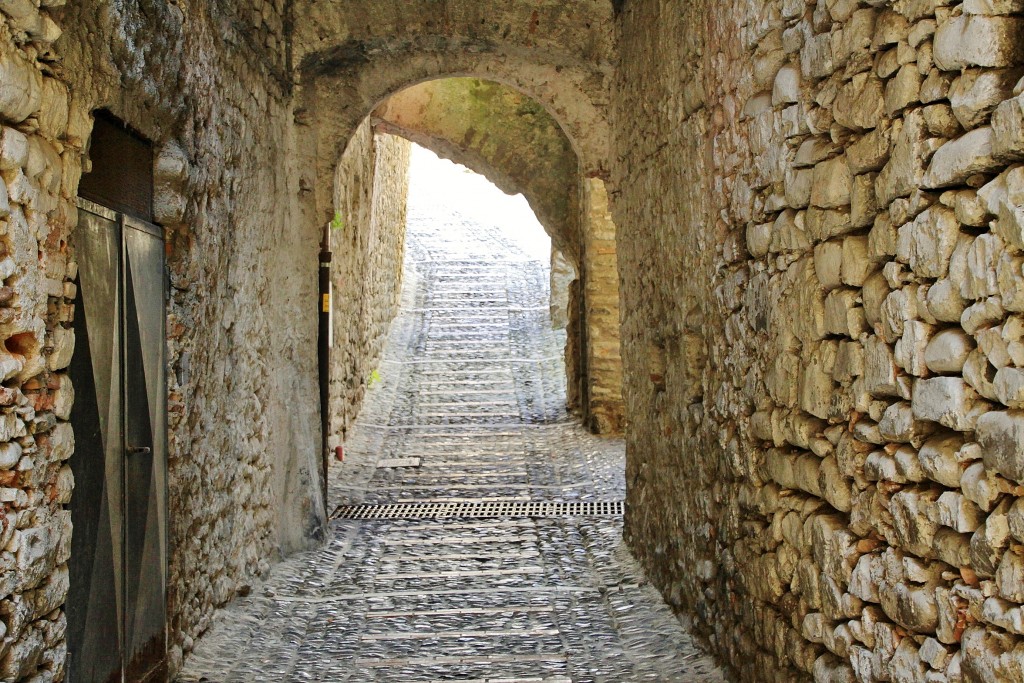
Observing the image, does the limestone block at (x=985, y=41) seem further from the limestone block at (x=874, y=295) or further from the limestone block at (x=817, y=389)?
the limestone block at (x=817, y=389)

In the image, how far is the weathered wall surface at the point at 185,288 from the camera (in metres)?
2.22

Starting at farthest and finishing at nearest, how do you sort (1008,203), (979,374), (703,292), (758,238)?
(703,292) < (758,238) < (979,374) < (1008,203)

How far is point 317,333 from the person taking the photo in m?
5.93

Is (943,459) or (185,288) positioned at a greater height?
(185,288)

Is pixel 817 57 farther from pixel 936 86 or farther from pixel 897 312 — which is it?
pixel 897 312

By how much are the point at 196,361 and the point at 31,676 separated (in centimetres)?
179

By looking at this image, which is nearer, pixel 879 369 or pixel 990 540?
pixel 990 540

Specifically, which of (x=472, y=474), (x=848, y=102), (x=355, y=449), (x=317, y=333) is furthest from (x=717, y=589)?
(x=355, y=449)

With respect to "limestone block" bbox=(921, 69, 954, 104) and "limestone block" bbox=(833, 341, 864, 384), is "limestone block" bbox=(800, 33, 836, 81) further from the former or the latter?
"limestone block" bbox=(833, 341, 864, 384)

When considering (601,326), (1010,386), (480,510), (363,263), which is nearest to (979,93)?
(1010,386)

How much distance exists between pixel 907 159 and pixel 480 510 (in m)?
4.92

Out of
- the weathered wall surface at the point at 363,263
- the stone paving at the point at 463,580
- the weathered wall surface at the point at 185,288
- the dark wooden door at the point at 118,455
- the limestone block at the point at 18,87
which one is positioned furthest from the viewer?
the weathered wall surface at the point at 363,263

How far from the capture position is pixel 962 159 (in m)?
1.78

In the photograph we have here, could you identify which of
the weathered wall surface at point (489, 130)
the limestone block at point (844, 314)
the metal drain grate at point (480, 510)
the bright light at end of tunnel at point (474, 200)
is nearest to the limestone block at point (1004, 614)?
the limestone block at point (844, 314)
